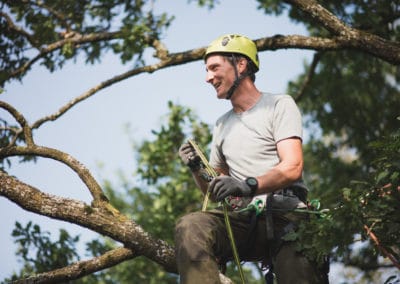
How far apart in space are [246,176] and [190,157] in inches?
17.6

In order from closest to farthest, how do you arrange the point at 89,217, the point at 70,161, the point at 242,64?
the point at 89,217 < the point at 242,64 < the point at 70,161

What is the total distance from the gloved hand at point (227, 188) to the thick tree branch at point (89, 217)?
2.63 ft

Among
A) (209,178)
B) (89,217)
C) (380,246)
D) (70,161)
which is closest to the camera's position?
(380,246)

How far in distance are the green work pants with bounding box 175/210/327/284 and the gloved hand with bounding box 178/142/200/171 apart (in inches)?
15.9

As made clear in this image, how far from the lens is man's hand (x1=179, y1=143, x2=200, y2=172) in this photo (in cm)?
462

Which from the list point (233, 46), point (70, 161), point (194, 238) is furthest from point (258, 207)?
point (70, 161)

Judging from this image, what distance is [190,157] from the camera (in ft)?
15.2

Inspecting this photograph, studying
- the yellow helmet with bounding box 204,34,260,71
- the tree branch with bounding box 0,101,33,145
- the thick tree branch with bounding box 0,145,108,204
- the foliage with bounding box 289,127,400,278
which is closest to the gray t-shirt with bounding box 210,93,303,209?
the yellow helmet with bounding box 204,34,260,71

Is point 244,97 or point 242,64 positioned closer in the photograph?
point 244,97

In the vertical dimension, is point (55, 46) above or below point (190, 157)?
above

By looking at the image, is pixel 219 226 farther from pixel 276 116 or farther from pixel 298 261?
pixel 276 116

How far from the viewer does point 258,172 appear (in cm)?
466

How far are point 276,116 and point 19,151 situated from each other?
238cm

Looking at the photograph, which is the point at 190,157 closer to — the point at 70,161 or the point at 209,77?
the point at 209,77
